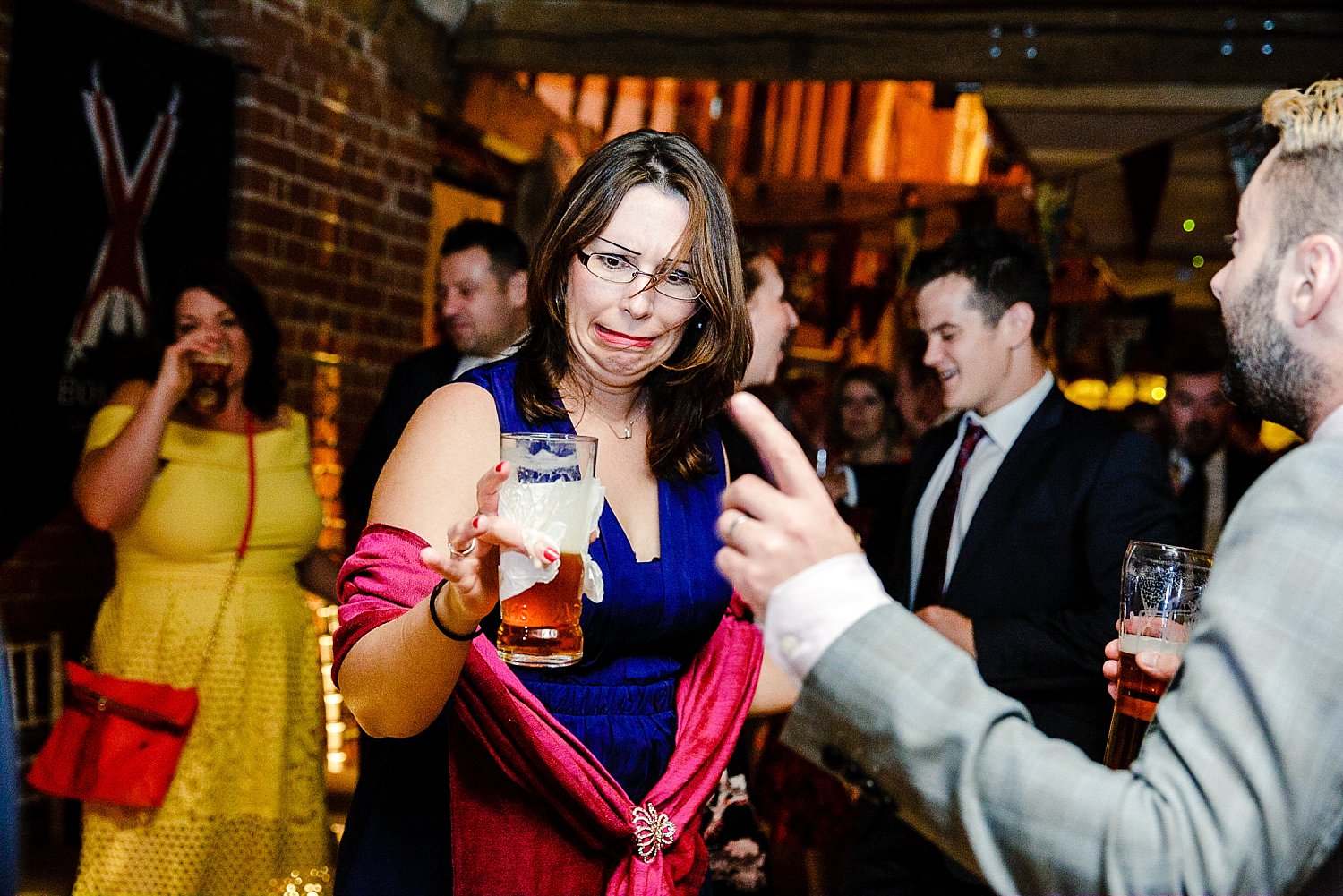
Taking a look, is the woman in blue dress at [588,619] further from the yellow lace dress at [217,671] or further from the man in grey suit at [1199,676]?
the yellow lace dress at [217,671]

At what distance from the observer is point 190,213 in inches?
152

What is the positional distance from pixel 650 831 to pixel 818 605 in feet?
2.51

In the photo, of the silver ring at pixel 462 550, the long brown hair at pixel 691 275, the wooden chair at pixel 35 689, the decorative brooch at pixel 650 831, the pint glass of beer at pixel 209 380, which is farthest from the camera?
the wooden chair at pixel 35 689

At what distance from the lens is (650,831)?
169 centimetres

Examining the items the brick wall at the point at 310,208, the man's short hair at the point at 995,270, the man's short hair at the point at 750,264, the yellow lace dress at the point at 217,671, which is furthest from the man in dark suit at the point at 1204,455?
the yellow lace dress at the point at 217,671

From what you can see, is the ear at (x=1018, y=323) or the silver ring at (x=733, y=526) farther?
the ear at (x=1018, y=323)

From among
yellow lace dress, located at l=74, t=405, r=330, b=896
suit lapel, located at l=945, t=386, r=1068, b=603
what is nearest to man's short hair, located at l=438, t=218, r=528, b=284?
yellow lace dress, located at l=74, t=405, r=330, b=896

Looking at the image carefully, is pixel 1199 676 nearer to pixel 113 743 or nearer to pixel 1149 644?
pixel 1149 644

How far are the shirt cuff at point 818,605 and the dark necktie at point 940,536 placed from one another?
188cm

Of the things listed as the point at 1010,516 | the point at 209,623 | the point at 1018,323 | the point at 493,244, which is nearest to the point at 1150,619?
the point at 1010,516

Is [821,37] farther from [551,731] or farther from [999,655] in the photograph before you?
[551,731]

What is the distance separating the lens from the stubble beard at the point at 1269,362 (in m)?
1.05

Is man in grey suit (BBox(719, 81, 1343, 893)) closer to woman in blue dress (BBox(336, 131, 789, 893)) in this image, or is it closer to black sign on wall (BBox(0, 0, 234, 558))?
woman in blue dress (BBox(336, 131, 789, 893))

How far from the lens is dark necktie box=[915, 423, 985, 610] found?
2908 mm
